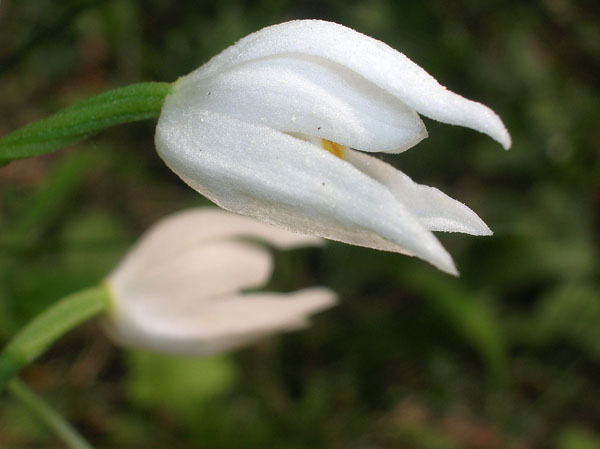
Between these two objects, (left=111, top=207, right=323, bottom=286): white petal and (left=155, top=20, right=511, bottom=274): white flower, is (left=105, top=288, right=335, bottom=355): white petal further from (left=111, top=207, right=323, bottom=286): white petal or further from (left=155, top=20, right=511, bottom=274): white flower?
(left=155, top=20, right=511, bottom=274): white flower

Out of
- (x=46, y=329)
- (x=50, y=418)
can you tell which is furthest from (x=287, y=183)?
(x=50, y=418)

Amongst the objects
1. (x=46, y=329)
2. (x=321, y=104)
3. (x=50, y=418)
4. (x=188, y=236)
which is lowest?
(x=50, y=418)

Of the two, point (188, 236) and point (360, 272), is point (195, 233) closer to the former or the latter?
point (188, 236)

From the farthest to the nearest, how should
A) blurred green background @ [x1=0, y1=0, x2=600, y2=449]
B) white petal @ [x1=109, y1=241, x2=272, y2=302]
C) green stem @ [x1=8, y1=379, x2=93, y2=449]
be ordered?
blurred green background @ [x1=0, y1=0, x2=600, y2=449] < white petal @ [x1=109, y1=241, x2=272, y2=302] < green stem @ [x1=8, y1=379, x2=93, y2=449]

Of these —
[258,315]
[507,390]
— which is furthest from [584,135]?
[258,315]

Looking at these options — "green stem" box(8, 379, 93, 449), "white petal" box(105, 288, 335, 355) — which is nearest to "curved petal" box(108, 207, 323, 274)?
"white petal" box(105, 288, 335, 355)

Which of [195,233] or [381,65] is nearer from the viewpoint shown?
[381,65]

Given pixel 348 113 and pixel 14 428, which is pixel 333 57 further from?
pixel 14 428

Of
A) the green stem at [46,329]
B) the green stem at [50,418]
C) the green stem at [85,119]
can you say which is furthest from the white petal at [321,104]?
the green stem at [50,418]
